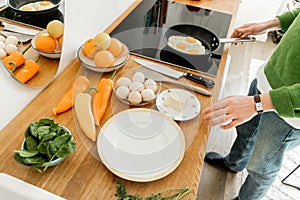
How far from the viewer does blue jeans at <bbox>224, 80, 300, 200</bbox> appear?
3.43 feet

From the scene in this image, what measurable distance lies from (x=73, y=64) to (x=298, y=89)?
730mm

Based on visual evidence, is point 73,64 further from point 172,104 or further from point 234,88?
point 234,88

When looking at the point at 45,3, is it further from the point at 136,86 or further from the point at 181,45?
the point at 181,45

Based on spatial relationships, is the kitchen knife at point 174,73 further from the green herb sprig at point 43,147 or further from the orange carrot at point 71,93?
the green herb sprig at point 43,147

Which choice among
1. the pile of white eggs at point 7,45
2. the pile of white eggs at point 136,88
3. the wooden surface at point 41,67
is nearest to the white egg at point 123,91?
the pile of white eggs at point 136,88

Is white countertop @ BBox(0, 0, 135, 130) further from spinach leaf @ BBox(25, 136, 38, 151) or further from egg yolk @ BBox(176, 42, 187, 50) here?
egg yolk @ BBox(176, 42, 187, 50)

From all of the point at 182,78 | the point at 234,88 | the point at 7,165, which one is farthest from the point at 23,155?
the point at 234,88

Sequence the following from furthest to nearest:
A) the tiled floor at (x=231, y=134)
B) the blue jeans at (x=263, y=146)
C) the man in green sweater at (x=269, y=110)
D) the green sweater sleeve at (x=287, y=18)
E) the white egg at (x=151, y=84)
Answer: the tiled floor at (x=231, y=134) < the green sweater sleeve at (x=287, y=18) < the blue jeans at (x=263, y=146) < the white egg at (x=151, y=84) < the man in green sweater at (x=269, y=110)

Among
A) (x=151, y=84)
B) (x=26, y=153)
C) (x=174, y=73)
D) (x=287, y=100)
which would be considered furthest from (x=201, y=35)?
(x=26, y=153)

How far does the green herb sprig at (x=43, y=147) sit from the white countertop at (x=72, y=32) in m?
0.14

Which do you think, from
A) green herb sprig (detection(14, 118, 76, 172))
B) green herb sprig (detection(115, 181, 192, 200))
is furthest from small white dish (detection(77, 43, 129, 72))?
green herb sprig (detection(115, 181, 192, 200))

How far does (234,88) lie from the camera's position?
2.24 meters

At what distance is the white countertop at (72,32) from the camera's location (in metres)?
0.78

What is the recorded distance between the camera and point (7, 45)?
755 mm
